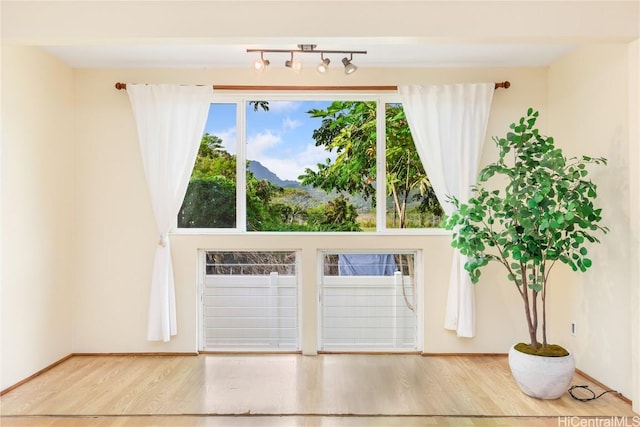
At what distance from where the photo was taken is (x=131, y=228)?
147 inches

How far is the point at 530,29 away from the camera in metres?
2.55

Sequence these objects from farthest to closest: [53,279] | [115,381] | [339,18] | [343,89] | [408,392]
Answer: [343,89] → [53,279] → [115,381] → [408,392] → [339,18]

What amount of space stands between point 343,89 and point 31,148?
2.53 meters

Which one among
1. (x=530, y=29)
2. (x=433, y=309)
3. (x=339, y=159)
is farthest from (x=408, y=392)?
(x=530, y=29)

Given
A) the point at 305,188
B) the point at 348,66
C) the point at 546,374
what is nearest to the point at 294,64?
the point at 348,66

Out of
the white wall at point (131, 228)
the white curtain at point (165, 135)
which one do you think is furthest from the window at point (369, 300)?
the white curtain at point (165, 135)

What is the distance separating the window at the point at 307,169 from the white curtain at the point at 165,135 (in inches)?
7.4

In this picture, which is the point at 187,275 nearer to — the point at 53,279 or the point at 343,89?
the point at 53,279

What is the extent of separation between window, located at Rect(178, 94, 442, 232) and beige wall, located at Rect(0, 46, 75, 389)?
1.04 metres

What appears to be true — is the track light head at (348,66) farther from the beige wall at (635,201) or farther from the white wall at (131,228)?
the beige wall at (635,201)

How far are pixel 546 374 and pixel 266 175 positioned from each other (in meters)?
2.65

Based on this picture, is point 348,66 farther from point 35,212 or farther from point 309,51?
point 35,212

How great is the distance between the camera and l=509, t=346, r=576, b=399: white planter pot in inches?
110

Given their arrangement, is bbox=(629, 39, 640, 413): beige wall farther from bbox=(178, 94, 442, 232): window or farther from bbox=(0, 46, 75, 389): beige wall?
bbox=(0, 46, 75, 389): beige wall
